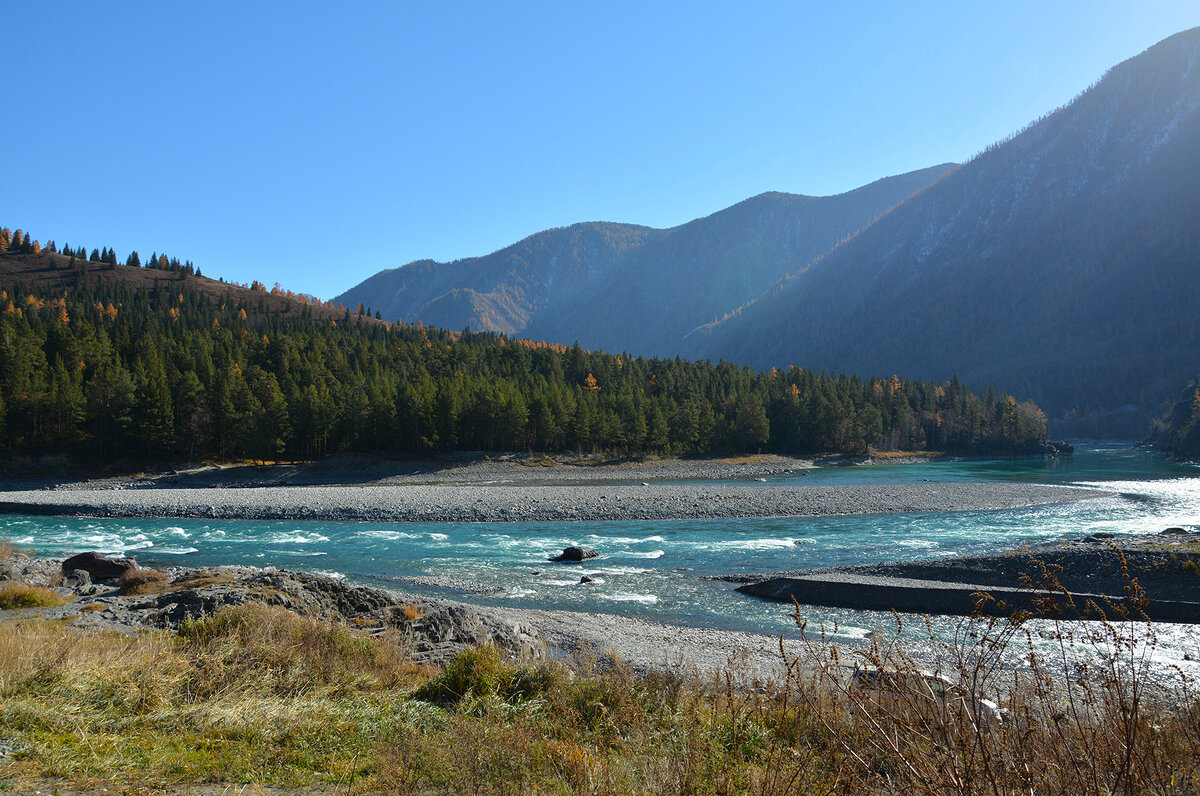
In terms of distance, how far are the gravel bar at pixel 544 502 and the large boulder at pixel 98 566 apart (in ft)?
60.6

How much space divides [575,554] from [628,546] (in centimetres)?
375

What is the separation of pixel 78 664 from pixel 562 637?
29.4 ft

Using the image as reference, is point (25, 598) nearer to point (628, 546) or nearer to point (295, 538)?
point (295, 538)

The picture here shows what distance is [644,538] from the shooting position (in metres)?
30.1

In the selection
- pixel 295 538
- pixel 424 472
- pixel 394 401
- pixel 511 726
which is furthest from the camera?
pixel 394 401

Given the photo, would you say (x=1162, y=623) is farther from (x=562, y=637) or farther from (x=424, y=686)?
(x=424, y=686)

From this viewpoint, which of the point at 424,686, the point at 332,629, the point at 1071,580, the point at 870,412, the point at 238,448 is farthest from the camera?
the point at 870,412

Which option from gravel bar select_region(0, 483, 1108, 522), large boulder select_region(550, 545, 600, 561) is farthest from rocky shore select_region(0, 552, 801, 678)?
gravel bar select_region(0, 483, 1108, 522)

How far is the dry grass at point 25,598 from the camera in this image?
14609 millimetres

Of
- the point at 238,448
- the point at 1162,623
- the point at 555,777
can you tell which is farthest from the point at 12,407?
the point at 1162,623

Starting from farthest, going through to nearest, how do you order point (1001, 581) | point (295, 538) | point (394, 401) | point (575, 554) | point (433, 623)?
1. point (394, 401)
2. point (295, 538)
3. point (575, 554)
4. point (1001, 581)
5. point (433, 623)

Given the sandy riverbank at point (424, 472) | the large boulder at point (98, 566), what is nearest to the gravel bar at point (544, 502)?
the sandy riverbank at point (424, 472)

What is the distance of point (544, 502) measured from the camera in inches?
1670

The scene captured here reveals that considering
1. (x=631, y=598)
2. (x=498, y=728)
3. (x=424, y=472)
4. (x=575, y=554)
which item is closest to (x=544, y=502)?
(x=575, y=554)
